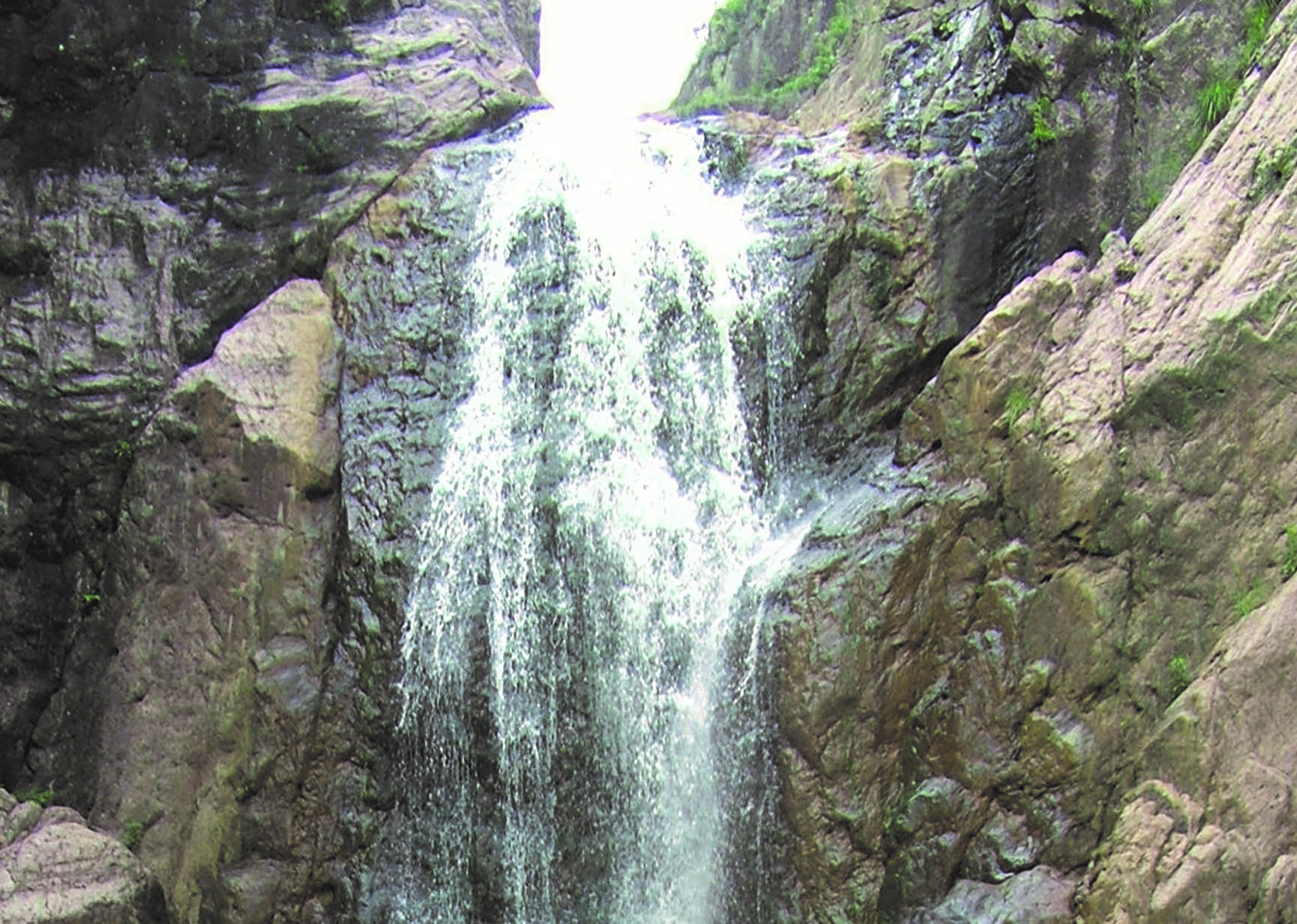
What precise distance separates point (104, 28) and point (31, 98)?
89 centimetres

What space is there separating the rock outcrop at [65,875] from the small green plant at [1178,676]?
22.2ft

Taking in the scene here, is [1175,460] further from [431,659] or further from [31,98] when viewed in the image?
[31,98]

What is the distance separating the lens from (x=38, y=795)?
8.39m

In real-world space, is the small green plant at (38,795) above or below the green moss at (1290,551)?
below

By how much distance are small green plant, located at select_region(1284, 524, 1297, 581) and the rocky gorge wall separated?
0.07 feet

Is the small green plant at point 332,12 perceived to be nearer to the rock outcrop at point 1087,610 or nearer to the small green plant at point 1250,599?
the rock outcrop at point 1087,610

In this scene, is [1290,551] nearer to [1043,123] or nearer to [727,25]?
[1043,123]

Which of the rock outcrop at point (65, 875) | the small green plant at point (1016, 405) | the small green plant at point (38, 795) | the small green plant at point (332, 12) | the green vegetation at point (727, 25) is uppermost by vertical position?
the green vegetation at point (727, 25)

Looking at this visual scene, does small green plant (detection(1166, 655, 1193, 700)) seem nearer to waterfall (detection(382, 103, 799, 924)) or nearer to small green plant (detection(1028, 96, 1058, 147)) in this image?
waterfall (detection(382, 103, 799, 924))

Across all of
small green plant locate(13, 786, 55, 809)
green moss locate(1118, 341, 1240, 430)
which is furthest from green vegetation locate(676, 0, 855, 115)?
small green plant locate(13, 786, 55, 809)

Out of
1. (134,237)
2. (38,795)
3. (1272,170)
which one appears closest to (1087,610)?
(1272,170)

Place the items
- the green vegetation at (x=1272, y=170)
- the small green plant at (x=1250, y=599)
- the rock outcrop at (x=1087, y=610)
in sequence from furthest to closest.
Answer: the green vegetation at (x=1272, y=170)
the small green plant at (x=1250, y=599)
the rock outcrop at (x=1087, y=610)

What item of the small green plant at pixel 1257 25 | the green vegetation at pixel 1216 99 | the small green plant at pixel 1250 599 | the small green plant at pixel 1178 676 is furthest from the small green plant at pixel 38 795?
the small green plant at pixel 1257 25

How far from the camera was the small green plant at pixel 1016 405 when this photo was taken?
717cm
